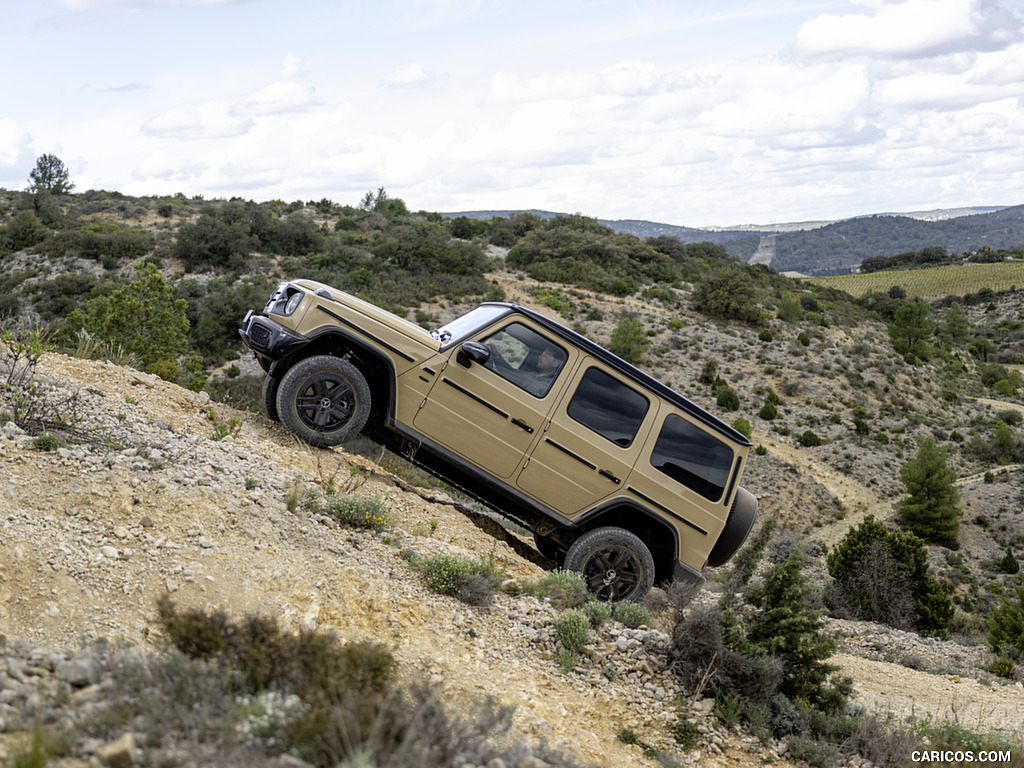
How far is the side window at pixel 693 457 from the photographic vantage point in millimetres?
7039

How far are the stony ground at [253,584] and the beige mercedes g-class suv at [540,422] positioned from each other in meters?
0.71

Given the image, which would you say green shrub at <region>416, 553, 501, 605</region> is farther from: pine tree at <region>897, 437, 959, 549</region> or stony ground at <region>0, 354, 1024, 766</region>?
pine tree at <region>897, 437, 959, 549</region>

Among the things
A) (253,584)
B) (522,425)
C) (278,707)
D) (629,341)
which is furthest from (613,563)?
(629,341)

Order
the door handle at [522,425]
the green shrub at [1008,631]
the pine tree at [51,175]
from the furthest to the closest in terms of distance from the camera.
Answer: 1. the pine tree at [51,175]
2. the green shrub at [1008,631]
3. the door handle at [522,425]

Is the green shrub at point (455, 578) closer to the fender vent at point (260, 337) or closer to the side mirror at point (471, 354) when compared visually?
the side mirror at point (471, 354)

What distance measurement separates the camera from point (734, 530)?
24.4 feet

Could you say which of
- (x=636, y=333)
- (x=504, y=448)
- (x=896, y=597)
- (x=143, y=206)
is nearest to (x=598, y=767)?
(x=504, y=448)

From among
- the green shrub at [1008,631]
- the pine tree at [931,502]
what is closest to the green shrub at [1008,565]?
the pine tree at [931,502]

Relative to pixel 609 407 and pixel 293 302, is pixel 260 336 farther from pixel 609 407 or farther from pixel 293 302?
pixel 609 407

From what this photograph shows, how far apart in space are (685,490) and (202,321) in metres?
27.5

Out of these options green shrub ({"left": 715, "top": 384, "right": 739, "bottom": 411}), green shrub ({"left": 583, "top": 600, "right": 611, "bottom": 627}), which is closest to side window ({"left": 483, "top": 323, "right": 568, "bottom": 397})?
green shrub ({"left": 583, "top": 600, "right": 611, "bottom": 627})

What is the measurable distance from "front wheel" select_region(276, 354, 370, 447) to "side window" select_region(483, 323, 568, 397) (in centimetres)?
130

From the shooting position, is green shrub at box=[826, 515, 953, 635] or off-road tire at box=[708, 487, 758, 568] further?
green shrub at box=[826, 515, 953, 635]

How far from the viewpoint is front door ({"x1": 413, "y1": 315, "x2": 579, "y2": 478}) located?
269 inches
